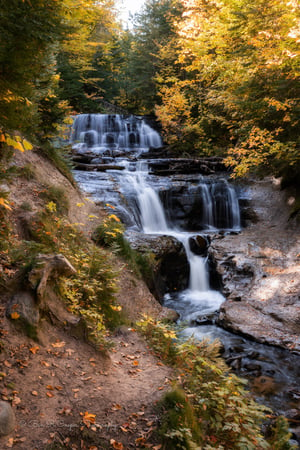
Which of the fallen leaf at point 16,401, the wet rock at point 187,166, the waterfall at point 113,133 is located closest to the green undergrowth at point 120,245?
the fallen leaf at point 16,401

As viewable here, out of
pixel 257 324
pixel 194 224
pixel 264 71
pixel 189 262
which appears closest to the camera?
pixel 257 324

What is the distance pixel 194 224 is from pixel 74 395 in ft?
32.4

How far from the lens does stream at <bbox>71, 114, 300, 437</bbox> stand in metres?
5.66

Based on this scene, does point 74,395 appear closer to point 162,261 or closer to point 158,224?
point 162,261

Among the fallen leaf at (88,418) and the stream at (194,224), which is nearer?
the fallen leaf at (88,418)

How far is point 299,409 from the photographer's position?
15.5 ft

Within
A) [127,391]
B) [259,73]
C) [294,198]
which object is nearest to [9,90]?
[127,391]

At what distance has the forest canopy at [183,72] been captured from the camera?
3.09 meters

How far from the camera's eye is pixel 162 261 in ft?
28.7

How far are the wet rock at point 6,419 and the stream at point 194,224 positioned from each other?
387 centimetres

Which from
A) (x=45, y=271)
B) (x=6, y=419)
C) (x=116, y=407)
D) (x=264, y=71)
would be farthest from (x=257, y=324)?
(x=264, y=71)

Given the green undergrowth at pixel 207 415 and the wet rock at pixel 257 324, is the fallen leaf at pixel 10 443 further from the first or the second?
the wet rock at pixel 257 324

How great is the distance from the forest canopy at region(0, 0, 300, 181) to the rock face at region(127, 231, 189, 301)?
352 centimetres

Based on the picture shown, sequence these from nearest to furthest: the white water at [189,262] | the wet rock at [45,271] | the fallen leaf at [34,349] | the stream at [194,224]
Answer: the fallen leaf at [34,349], the wet rock at [45,271], the stream at [194,224], the white water at [189,262]
